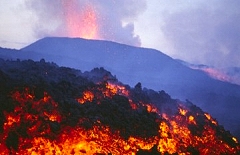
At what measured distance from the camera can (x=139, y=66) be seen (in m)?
98.8

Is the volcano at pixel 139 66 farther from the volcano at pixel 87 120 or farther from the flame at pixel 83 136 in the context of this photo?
the flame at pixel 83 136

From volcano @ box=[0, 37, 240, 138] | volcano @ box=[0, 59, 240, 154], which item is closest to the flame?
volcano @ box=[0, 59, 240, 154]

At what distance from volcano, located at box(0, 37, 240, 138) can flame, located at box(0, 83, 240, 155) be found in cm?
5164

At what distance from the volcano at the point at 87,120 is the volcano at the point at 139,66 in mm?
50759

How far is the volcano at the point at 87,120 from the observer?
18172 millimetres

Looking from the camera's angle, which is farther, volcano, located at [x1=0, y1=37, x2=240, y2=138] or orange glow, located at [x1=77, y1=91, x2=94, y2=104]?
volcano, located at [x1=0, y1=37, x2=240, y2=138]

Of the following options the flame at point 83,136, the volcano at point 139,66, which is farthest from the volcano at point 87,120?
the volcano at point 139,66

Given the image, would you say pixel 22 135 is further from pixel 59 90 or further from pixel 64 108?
pixel 59 90

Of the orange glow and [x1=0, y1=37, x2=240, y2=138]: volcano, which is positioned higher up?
[x1=0, y1=37, x2=240, y2=138]: volcano

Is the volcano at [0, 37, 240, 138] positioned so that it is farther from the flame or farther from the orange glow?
the orange glow

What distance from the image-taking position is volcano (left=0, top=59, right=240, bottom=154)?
18172mm

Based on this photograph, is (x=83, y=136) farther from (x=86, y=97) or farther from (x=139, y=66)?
(x=139, y=66)

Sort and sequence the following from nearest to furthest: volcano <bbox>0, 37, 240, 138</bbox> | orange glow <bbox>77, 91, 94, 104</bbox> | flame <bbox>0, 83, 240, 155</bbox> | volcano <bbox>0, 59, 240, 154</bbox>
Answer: flame <bbox>0, 83, 240, 155</bbox>, volcano <bbox>0, 59, 240, 154</bbox>, orange glow <bbox>77, 91, 94, 104</bbox>, volcano <bbox>0, 37, 240, 138</bbox>

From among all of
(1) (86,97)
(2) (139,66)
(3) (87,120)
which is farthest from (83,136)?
(2) (139,66)
